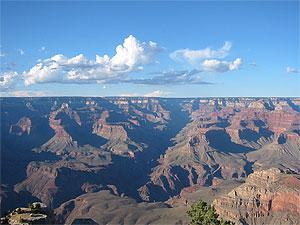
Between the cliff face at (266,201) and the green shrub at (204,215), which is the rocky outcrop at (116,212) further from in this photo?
the green shrub at (204,215)

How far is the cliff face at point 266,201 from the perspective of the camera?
14112cm

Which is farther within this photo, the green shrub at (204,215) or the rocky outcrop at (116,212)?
the rocky outcrop at (116,212)

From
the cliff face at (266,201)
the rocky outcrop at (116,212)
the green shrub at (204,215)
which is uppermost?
the green shrub at (204,215)

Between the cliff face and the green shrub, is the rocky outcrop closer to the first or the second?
the cliff face

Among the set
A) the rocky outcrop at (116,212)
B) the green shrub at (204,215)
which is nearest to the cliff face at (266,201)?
the rocky outcrop at (116,212)

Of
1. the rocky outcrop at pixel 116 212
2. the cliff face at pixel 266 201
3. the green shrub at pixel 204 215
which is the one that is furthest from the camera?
the rocky outcrop at pixel 116 212

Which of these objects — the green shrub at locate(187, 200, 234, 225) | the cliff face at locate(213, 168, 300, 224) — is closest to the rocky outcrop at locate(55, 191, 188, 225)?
the cliff face at locate(213, 168, 300, 224)

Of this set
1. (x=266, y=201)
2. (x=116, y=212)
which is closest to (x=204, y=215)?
(x=266, y=201)

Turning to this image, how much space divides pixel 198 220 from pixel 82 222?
8013cm

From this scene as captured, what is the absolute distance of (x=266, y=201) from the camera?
147m

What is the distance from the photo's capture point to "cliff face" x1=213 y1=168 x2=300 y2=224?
463 ft

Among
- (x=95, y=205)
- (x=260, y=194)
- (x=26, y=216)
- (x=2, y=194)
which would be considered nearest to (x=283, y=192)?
(x=260, y=194)

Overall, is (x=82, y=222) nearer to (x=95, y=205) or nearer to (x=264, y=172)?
(x=95, y=205)

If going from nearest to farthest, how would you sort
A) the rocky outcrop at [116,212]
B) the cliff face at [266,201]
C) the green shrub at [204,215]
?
the green shrub at [204,215] → the cliff face at [266,201] → the rocky outcrop at [116,212]
